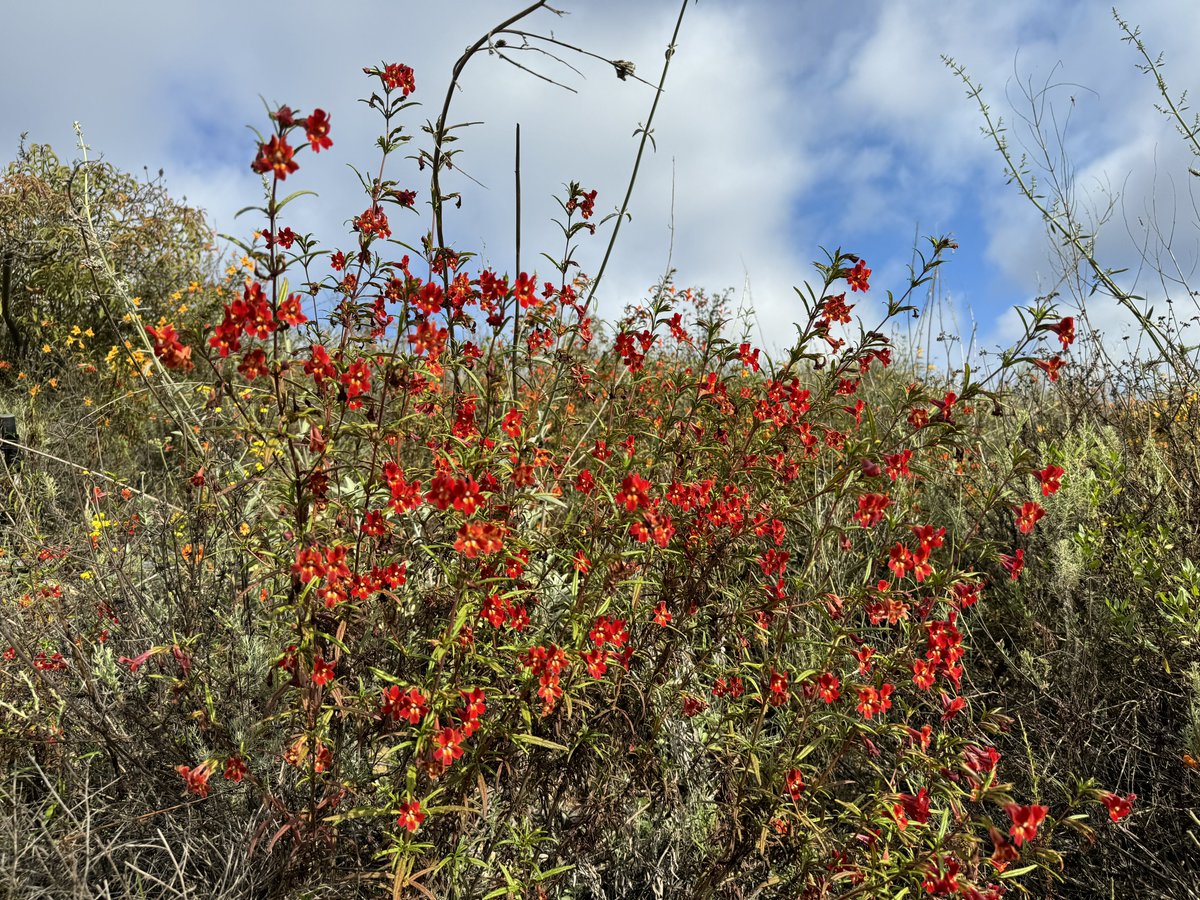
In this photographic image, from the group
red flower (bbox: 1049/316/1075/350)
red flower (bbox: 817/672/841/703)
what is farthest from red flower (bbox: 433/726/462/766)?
red flower (bbox: 1049/316/1075/350)

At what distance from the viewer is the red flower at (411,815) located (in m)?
1.63

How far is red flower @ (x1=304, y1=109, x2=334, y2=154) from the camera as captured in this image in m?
1.38

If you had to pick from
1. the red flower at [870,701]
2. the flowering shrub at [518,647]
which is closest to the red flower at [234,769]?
the flowering shrub at [518,647]

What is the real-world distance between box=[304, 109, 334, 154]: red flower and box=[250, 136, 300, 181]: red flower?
8cm

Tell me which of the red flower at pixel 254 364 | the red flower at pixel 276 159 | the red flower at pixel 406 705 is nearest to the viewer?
the red flower at pixel 276 159

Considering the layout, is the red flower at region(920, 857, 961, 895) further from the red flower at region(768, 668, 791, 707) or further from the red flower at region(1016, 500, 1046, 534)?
the red flower at region(1016, 500, 1046, 534)

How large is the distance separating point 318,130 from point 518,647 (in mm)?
1208

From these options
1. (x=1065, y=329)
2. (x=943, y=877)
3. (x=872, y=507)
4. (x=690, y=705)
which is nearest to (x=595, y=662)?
(x=690, y=705)

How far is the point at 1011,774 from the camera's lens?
279 centimetres

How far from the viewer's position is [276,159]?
131 centimetres

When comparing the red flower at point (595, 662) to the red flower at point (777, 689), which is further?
the red flower at point (777, 689)

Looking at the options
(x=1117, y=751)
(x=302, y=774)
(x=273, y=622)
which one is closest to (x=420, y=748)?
(x=302, y=774)

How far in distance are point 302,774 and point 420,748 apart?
2.33 feet

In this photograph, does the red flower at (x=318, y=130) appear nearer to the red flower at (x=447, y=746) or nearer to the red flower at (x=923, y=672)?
the red flower at (x=447, y=746)
